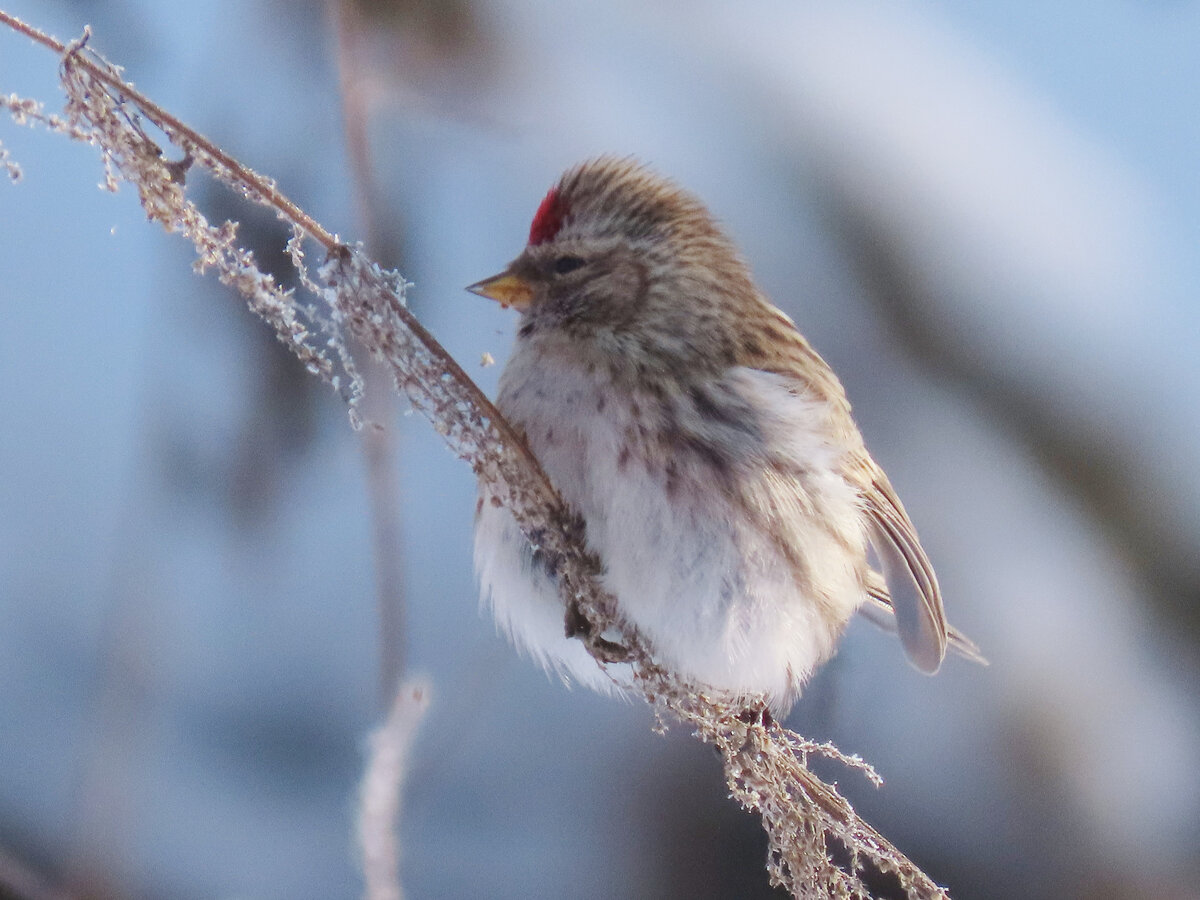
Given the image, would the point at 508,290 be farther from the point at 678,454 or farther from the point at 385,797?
the point at 385,797

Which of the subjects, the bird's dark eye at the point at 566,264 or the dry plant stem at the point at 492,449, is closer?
the dry plant stem at the point at 492,449

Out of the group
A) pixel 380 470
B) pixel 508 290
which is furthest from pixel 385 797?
pixel 508 290

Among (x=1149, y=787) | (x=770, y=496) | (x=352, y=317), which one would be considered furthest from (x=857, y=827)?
(x=1149, y=787)

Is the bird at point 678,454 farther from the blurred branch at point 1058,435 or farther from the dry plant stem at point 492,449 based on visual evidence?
the blurred branch at point 1058,435

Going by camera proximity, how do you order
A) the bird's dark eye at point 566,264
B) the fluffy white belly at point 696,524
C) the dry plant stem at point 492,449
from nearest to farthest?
Result: the dry plant stem at point 492,449 < the fluffy white belly at point 696,524 < the bird's dark eye at point 566,264

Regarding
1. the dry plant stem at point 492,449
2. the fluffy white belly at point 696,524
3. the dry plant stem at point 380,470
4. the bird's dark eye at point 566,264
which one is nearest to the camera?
the dry plant stem at point 492,449

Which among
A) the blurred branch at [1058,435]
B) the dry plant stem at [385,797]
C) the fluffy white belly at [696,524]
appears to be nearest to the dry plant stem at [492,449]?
the fluffy white belly at [696,524]

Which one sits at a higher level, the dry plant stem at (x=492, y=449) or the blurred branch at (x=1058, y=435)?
the blurred branch at (x=1058, y=435)

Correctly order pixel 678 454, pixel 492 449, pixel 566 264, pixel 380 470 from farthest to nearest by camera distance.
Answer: pixel 380 470, pixel 566 264, pixel 678 454, pixel 492 449
